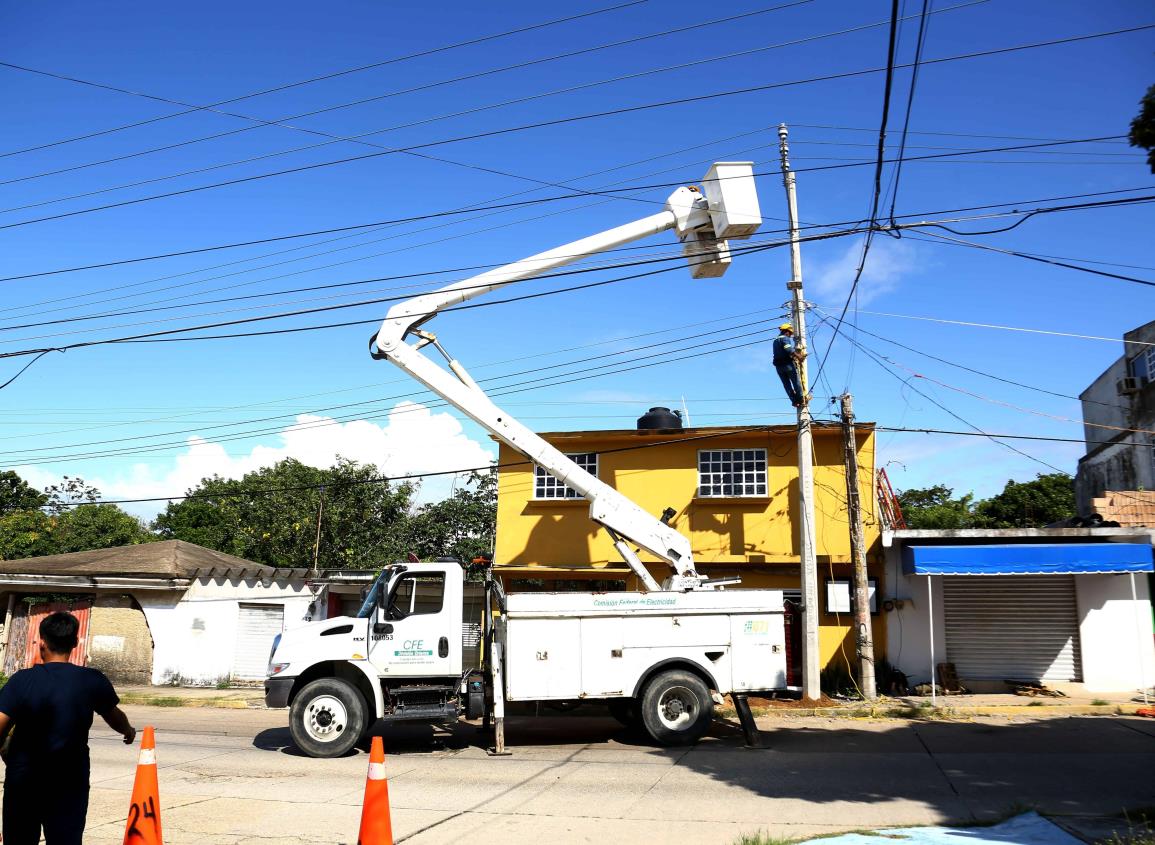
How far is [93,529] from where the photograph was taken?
129ft

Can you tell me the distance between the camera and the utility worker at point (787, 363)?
53.4ft

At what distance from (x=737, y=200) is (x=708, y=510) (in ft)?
28.0

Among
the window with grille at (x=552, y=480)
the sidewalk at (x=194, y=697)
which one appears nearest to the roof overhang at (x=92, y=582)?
the sidewalk at (x=194, y=697)

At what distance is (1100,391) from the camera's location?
103 ft

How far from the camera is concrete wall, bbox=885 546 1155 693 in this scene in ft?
55.7

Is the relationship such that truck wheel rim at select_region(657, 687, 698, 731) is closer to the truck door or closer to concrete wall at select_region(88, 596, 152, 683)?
the truck door

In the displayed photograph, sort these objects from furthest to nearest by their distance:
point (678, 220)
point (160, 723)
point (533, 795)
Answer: point (160, 723)
point (678, 220)
point (533, 795)

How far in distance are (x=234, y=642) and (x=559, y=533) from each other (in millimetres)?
8466

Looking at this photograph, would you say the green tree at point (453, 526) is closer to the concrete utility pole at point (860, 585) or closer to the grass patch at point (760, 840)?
the concrete utility pole at point (860, 585)

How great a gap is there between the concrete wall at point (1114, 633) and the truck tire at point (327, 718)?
14.4 metres

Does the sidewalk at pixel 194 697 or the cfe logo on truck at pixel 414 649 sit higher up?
the cfe logo on truck at pixel 414 649

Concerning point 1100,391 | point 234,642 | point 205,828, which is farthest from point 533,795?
point 1100,391

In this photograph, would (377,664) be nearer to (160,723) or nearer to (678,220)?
(160,723)

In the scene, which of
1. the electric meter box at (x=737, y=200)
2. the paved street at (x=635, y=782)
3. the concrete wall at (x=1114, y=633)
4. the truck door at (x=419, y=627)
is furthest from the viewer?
the concrete wall at (x=1114, y=633)
